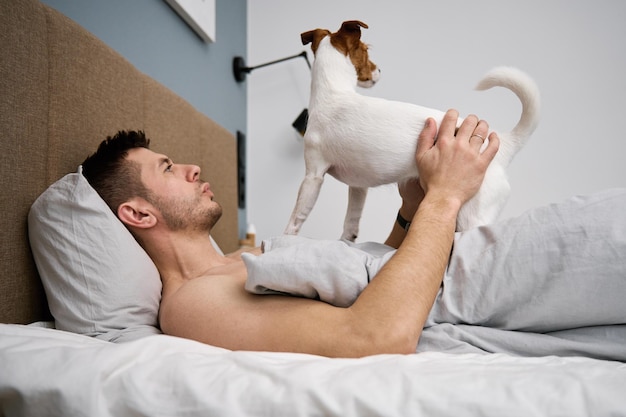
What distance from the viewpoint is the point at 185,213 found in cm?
93

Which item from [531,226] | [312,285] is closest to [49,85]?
[312,285]

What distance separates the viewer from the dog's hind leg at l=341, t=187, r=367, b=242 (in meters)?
Result: 1.13

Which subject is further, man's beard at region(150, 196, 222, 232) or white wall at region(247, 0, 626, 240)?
white wall at region(247, 0, 626, 240)

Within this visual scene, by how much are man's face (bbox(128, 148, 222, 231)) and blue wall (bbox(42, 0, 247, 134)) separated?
1.62 feet

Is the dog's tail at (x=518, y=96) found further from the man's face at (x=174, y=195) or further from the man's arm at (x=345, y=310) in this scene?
the man's face at (x=174, y=195)

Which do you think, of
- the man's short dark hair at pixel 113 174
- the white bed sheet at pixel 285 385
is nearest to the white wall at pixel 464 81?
the man's short dark hair at pixel 113 174

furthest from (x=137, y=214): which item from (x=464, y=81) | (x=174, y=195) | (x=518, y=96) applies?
(x=464, y=81)

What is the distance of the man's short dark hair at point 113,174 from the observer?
902mm

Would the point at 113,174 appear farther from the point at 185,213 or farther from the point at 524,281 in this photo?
the point at 524,281

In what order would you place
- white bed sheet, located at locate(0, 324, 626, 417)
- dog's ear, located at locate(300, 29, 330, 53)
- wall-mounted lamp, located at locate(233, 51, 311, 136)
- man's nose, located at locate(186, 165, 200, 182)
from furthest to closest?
wall-mounted lamp, located at locate(233, 51, 311, 136), dog's ear, located at locate(300, 29, 330, 53), man's nose, located at locate(186, 165, 200, 182), white bed sheet, located at locate(0, 324, 626, 417)

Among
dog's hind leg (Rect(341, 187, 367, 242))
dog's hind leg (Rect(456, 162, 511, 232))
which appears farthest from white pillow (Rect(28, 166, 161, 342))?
dog's hind leg (Rect(456, 162, 511, 232))

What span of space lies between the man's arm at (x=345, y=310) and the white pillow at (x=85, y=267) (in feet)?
0.26

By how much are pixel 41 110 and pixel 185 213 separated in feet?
1.10

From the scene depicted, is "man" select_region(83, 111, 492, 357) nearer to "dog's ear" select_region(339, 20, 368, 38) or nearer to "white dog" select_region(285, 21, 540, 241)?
"white dog" select_region(285, 21, 540, 241)
